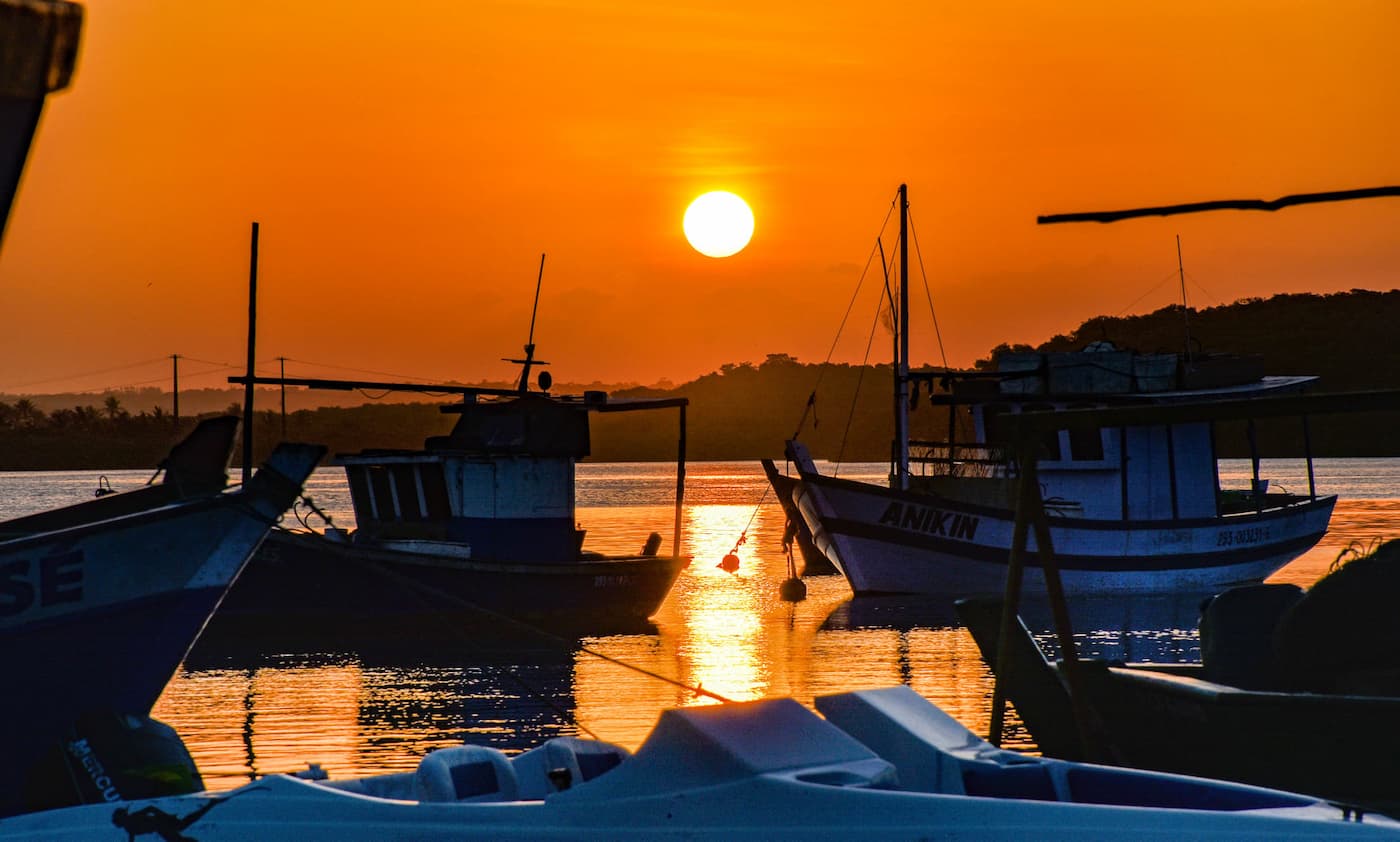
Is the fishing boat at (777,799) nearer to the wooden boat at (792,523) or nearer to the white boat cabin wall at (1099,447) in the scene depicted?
the wooden boat at (792,523)

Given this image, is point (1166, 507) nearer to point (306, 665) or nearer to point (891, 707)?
point (306, 665)

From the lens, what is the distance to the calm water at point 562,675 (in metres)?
16.0

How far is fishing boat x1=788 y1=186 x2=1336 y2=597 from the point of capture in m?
32.0

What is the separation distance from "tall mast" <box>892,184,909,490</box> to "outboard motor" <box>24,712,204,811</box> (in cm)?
2525

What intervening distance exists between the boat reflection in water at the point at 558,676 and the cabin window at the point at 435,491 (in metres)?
2.14

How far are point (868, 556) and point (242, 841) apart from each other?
26513mm

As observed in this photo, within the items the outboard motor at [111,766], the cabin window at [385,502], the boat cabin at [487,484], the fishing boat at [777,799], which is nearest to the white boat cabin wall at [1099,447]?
the boat cabin at [487,484]

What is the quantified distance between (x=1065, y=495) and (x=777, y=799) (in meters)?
27.6

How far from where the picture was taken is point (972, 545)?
105ft

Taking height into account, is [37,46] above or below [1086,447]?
below

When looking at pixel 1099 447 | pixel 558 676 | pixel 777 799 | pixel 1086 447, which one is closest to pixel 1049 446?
pixel 1086 447

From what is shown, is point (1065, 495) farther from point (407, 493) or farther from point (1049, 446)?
point (407, 493)

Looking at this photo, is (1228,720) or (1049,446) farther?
(1049,446)

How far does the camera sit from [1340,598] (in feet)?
34.2
